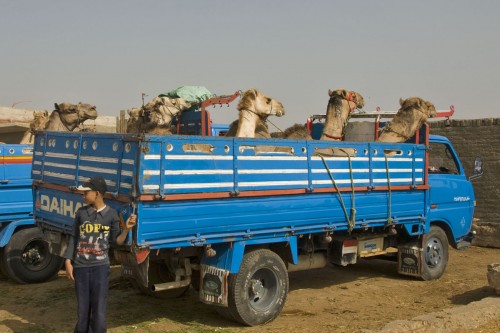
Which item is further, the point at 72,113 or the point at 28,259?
the point at 72,113

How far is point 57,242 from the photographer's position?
7.03 m

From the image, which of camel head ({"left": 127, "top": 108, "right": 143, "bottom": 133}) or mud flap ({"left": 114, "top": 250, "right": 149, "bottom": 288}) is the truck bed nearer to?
mud flap ({"left": 114, "top": 250, "right": 149, "bottom": 288})

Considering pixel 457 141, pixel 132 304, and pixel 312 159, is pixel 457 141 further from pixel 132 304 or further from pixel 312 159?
pixel 132 304

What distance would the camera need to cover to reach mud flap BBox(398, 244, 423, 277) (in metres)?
9.38

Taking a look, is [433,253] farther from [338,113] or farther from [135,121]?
[135,121]

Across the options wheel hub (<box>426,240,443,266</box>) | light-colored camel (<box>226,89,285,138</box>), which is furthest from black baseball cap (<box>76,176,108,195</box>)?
wheel hub (<box>426,240,443,266</box>)

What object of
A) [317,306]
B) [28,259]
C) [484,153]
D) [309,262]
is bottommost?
[317,306]

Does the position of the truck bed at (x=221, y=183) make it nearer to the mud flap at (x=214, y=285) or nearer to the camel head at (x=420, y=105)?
the mud flap at (x=214, y=285)

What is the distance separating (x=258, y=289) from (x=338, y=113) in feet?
11.6

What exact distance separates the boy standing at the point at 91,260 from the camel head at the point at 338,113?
4.67m

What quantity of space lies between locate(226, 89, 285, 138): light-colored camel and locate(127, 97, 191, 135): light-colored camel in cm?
179

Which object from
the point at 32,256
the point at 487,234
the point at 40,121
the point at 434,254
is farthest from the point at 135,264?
the point at 487,234

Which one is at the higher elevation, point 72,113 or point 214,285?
point 72,113

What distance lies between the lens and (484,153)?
14.0m
